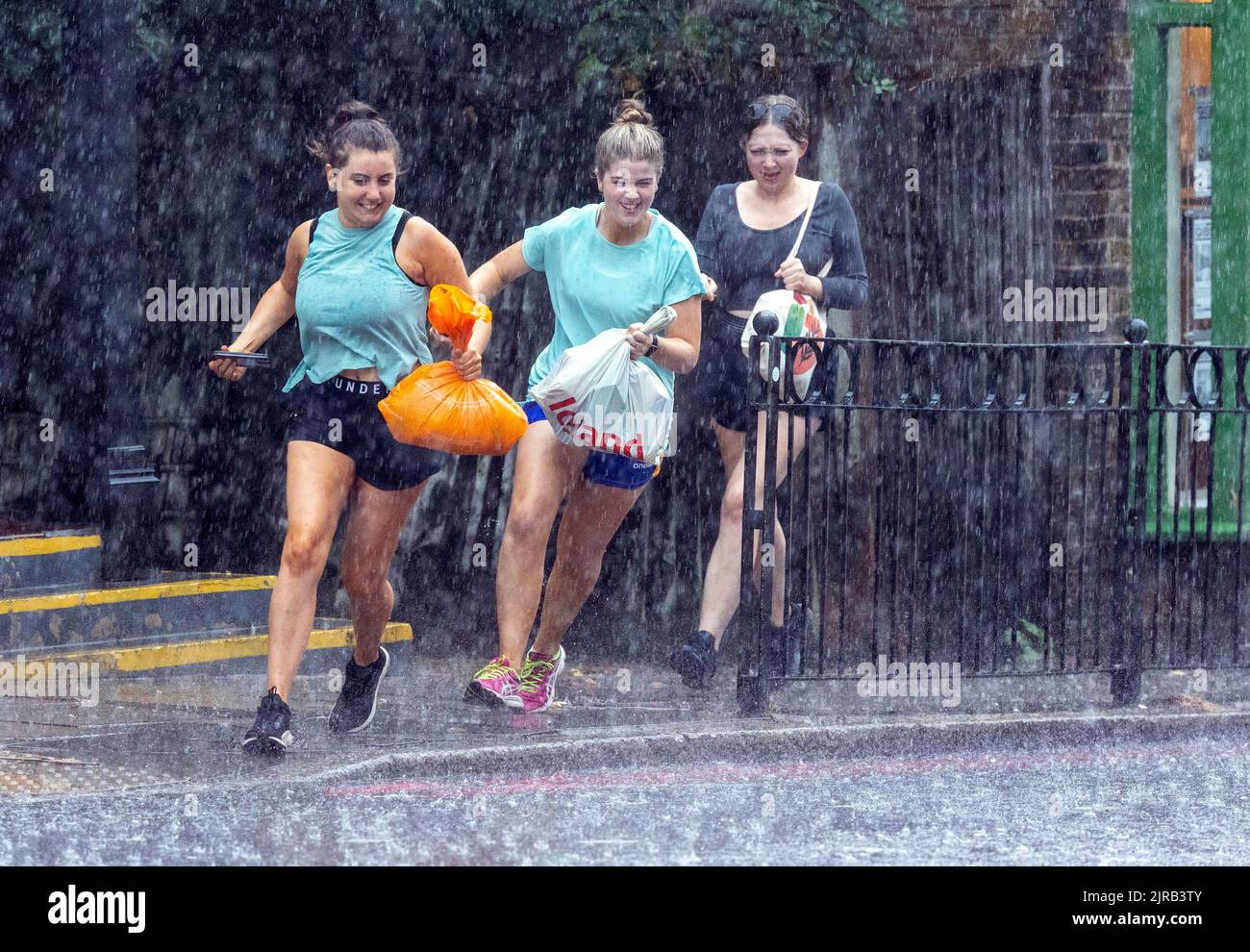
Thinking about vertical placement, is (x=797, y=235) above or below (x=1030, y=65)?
below

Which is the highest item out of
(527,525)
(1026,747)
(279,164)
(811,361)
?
(279,164)

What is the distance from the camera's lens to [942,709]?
338 inches

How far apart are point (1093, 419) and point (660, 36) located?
276 cm

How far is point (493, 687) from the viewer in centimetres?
798

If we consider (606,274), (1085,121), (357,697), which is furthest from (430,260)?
(1085,121)

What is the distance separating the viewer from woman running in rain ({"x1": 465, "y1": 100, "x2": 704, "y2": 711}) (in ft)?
25.9

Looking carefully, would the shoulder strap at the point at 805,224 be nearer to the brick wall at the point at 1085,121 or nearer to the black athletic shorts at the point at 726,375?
the black athletic shorts at the point at 726,375

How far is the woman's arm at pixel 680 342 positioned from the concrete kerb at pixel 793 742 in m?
1.32

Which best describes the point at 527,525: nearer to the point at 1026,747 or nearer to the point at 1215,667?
the point at 1026,747

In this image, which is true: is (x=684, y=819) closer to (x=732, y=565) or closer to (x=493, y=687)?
(x=493, y=687)

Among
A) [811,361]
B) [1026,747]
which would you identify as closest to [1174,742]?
[1026,747]

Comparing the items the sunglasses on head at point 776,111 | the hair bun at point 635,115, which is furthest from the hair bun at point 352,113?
the sunglasses on head at point 776,111

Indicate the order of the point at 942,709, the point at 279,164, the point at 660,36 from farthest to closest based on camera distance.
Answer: the point at 279,164
the point at 660,36
the point at 942,709

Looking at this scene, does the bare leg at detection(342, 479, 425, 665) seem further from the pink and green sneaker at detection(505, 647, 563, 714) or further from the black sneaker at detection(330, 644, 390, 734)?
the pink and green sneaker at detection(505, 647, 563, 714)
